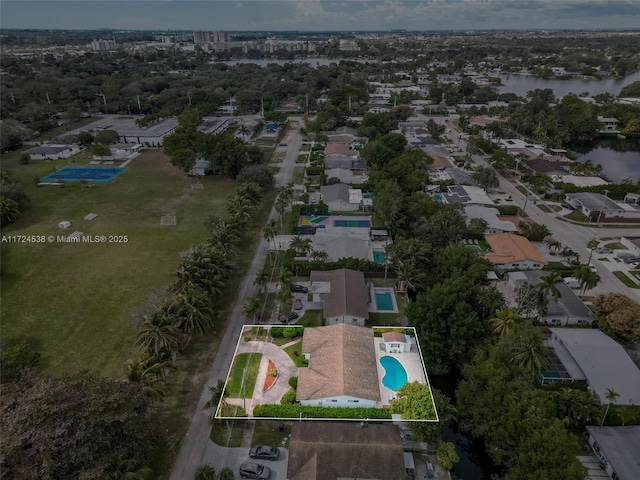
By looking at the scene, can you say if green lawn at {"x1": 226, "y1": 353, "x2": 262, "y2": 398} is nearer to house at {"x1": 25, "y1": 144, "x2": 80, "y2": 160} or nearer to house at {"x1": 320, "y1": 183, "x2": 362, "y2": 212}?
house at {"x1": 320, "y1": 183, "x2": 362, "y2": 212}

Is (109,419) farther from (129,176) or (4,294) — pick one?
(129,176)

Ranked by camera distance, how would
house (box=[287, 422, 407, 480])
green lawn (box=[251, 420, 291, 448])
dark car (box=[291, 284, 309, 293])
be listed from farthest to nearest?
dark car (box=[291, 284, 309, 293]) < green lawn (box=[251, 420, 291, 448]) < house (box=[287, 422, 407, 480])

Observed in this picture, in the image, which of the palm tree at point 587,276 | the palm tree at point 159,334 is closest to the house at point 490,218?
the palm tree at point 587,276

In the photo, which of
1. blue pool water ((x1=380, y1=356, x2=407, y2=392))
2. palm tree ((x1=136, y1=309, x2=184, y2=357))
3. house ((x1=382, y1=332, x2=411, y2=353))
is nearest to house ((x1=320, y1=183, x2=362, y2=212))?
house ((x1=382, y1=332, x2=411, y2=353))

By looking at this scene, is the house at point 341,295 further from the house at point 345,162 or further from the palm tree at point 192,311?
the house at point 345,162

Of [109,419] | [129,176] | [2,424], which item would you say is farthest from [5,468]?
[129,176]

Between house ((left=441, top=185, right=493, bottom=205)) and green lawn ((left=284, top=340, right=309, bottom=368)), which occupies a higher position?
house ((left=441, top=185, right=493, bottom=205))
